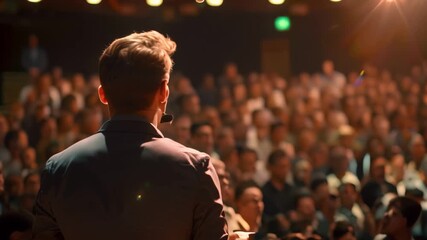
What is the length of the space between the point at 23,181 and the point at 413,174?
4900 millimetres

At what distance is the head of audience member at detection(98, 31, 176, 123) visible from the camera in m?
2.11

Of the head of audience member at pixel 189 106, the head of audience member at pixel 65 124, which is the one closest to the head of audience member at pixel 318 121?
the head of audience member at pixel 189 106

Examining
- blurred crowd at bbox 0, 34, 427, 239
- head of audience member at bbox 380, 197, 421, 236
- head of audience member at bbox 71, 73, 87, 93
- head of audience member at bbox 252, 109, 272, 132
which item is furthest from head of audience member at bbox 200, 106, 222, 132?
head of audience member at bbox 380, 197, 421, 236

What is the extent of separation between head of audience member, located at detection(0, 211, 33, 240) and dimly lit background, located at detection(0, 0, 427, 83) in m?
11.3

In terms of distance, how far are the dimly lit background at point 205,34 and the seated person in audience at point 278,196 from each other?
6997mm

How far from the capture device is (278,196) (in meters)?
8.73

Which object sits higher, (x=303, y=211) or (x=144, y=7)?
(x=144, y=7)

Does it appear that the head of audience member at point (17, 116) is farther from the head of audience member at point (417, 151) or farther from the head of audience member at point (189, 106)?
the head of audience member at point (417, 151)

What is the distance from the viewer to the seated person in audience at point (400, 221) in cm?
576

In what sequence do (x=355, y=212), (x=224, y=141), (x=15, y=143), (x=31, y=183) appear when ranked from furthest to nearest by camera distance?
(x=224, y=141)
(x=15, y=143)
(x=355, y=212)
(x=31, y=183)

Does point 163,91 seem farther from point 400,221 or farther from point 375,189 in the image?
point 375,189

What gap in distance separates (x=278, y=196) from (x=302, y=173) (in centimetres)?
106

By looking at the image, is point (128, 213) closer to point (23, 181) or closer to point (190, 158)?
point (190, 158)

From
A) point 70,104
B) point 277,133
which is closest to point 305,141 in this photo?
point 277,133
